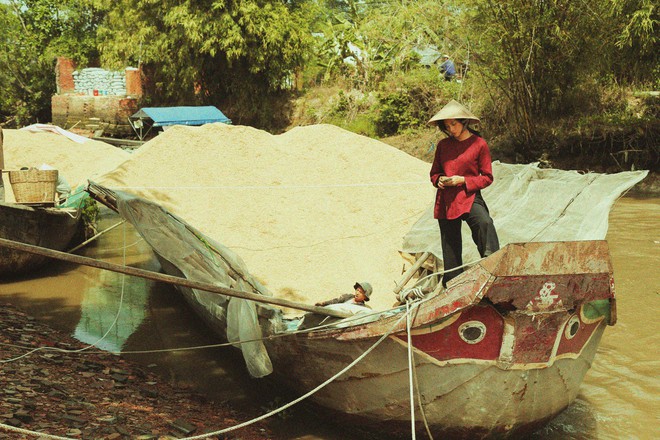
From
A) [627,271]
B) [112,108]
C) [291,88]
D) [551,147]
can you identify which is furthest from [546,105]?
[112,108]

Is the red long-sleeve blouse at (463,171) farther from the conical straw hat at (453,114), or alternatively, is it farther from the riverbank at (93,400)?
the riverbank at (93,400)

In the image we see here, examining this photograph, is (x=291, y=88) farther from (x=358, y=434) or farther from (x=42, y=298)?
(x=358, y=434)

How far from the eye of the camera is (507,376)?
12.4 feet

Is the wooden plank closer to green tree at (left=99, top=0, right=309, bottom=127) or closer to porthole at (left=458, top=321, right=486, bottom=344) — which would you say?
porthole at (left=458, top=321, right=486, bottom=344)

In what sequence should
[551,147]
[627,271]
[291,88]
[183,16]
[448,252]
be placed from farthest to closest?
[291,88] → [183,16] → [551,147] → [627,271] → [448,252]

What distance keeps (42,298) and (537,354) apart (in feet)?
18.3

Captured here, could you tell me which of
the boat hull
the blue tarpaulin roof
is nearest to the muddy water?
Answer: the boat hull

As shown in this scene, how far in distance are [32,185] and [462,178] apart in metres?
5.09

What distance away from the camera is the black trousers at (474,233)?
4.57 m

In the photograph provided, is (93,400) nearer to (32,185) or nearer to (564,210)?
(32,185)

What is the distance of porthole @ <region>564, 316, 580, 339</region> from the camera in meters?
3.87

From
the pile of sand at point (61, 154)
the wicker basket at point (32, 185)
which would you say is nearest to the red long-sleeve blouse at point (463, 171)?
the wicker basket at point (32, 185)

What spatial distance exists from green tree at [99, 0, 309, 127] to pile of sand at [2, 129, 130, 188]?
10.1 meters

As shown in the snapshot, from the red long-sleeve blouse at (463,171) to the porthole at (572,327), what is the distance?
98 cm
